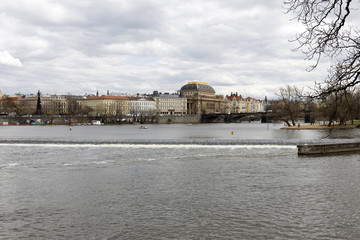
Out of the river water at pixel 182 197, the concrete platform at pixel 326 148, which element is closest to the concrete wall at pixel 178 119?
the concrete platform at pixel 326 148

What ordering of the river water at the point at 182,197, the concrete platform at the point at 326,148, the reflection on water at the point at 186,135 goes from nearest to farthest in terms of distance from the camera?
the river water at the point at 182,197
the concrete platform at the point at 326,148
the reflection on water at the point at 186,135

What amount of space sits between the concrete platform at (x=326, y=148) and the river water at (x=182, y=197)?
1.25 metres

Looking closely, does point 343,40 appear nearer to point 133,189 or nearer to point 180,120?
point 133,189

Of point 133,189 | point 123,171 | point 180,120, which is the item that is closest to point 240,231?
point 133,189

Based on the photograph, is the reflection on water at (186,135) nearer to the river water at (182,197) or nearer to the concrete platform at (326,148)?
the concrete platform at (326,148)

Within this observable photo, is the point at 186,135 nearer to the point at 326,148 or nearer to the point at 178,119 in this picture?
the point at 326,148

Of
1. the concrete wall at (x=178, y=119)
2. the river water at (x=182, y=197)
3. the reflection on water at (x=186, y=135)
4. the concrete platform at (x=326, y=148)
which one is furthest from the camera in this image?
the concrete wall at (x=178, y=119)

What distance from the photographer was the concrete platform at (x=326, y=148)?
103 feet

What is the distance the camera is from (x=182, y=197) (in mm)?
16828

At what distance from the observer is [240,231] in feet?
40.3

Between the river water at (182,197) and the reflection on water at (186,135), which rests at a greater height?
the reflection on water at (186,135)

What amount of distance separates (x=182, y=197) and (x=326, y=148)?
19228mm

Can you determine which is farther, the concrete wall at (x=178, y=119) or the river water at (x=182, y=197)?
the concrete wall at (x=178, y=119)

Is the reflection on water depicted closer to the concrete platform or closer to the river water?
the concrete platform
